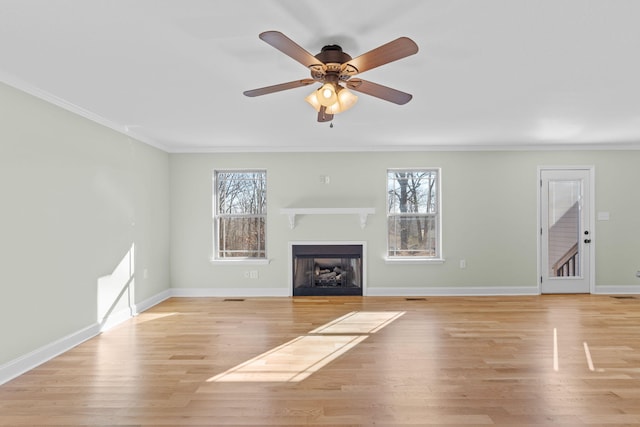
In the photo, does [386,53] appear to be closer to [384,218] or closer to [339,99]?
[339,99]

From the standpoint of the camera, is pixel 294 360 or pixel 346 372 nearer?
pixel 346 372

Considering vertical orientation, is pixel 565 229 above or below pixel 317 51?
below

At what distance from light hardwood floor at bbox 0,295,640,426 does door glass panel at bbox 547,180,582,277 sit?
1097 millimetres

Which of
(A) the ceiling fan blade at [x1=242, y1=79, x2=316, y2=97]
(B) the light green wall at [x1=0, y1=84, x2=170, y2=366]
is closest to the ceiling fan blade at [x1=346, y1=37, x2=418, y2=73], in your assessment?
(A) the ceiling fan blade at [x1=242, y1=79, x2=316, y2=97]

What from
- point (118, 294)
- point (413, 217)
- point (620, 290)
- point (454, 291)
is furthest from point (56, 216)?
point (620, 290)

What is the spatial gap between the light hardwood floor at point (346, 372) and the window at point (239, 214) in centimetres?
133

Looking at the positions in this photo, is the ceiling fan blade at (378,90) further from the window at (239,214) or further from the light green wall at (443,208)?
the window at (239,214)

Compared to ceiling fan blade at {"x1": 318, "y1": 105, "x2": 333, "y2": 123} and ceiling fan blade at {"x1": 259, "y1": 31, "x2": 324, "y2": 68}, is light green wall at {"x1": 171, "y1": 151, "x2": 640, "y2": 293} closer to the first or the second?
ceiling fan blade at {"x1": 318, "y1": 105, "x2": 333, "y2": 123}

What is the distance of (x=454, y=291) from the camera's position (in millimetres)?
5348

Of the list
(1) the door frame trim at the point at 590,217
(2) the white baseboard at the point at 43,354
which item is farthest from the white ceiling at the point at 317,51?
(2) the white baseboard at the point at 43,354

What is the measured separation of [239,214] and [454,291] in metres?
3.44

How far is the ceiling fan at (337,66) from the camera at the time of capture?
1.75 metres

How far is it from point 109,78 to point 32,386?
229 cm

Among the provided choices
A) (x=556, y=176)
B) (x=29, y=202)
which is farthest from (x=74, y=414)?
(x=556, y=176)
